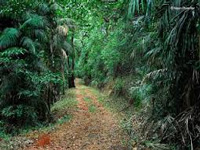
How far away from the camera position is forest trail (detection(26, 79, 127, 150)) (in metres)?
8.16

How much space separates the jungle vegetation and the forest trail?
1.30 m

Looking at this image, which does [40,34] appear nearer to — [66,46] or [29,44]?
[29,44]

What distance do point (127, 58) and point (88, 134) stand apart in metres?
7.03

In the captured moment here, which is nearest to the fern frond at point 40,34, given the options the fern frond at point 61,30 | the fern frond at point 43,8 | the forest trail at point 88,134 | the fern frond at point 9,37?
the fern frond at point 9,37

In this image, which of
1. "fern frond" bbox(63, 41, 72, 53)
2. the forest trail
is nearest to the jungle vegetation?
"fern frond" bbox(63, 41, 72, 53)

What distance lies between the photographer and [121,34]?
14.9 m

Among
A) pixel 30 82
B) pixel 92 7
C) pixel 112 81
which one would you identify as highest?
pixel 92 7

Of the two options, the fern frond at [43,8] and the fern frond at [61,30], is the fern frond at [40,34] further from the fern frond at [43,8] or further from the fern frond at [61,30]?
the fern frond at [61,30]

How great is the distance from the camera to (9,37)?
35.0 feet

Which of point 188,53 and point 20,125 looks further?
point 20,125

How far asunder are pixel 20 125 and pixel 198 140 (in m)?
7.41

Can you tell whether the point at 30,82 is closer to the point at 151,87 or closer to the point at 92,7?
the point at 92,7

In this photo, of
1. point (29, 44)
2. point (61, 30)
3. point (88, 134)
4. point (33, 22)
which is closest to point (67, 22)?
point (61, 30)

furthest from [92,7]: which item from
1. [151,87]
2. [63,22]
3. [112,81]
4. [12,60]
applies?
[112,81]
